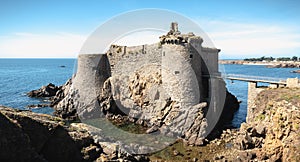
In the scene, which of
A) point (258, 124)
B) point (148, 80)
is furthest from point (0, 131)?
point (148, 80)

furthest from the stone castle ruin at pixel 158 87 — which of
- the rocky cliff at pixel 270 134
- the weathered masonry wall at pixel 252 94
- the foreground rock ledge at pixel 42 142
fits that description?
the foreground rock ledge at pixel 42 142

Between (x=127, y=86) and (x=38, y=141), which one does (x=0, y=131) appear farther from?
(x=127, y=86)

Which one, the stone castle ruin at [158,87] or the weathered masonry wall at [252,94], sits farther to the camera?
the stone castle ruin at [158,87]

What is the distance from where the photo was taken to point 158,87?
25.8 meters

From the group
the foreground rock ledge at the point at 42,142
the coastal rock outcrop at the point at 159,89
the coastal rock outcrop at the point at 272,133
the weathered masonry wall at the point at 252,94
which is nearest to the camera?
the foreground rock ledge at the point at 42,142

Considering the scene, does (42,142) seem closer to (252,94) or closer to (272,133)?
(272,133)

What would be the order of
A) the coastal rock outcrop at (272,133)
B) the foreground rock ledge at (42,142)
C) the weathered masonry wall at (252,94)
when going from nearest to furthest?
the foreground rock ledge at (42,142), the coastal rock outcrop at (272,133), the weathered masonry wall at (252,94)

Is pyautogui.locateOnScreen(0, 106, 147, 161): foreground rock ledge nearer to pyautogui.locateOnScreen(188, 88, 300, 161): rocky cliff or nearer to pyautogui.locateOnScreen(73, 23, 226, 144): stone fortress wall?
pyautogui.locateOnScreen(188, 88, 300, 161): rocky cliff

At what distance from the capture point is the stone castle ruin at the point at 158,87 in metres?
23.4

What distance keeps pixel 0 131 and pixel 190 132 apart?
16.8 metres

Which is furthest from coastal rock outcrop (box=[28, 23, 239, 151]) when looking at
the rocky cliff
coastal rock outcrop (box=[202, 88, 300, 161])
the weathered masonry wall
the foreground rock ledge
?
the foreground rock ledge

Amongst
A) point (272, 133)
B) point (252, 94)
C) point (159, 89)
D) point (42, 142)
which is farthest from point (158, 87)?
point (42, 142)

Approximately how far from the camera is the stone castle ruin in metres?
23.4

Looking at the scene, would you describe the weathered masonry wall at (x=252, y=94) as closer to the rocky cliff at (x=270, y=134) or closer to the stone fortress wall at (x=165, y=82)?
the rocky cliff at (x=270, y=134)
